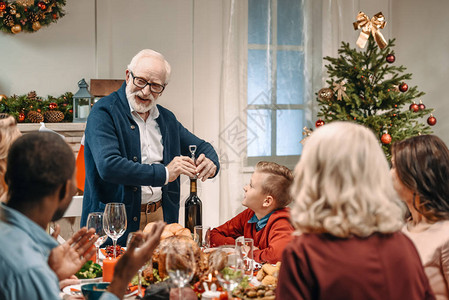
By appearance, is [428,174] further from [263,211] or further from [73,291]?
[73,291]

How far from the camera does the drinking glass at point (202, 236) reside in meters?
2.13

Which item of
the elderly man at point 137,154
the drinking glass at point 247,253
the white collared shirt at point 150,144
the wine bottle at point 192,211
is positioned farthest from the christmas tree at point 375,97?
the drinking glass at point 247,253

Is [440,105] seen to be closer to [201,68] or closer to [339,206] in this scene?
[201,68]

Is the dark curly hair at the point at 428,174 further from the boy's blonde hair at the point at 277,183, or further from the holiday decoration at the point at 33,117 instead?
the holiday decoration at the point at 33,117

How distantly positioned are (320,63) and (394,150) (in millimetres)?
3118

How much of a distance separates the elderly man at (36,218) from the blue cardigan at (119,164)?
1073 mm

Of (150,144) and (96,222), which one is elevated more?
(150,144)

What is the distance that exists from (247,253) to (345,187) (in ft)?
2.58

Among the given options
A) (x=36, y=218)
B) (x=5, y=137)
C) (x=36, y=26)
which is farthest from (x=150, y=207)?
(x=36, y=26)

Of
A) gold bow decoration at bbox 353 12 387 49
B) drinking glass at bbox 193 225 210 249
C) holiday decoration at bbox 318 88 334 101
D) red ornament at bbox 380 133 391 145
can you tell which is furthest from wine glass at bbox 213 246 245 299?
gold bow decoration at bbox 353 12 387 49

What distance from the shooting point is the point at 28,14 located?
4.18 metres

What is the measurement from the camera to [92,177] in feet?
8.46

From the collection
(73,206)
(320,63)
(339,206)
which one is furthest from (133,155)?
(320,63)

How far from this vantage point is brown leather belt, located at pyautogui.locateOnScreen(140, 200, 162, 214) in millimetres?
2667
